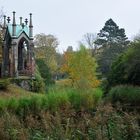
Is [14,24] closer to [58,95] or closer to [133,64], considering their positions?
[58,95]

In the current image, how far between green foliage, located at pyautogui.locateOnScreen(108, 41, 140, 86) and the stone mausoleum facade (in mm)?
22881

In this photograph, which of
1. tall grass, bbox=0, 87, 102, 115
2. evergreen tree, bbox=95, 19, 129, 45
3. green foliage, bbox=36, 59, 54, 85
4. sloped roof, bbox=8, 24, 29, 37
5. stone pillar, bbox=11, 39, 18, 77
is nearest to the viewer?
tall grass, bbox=0, 87, 102, 115

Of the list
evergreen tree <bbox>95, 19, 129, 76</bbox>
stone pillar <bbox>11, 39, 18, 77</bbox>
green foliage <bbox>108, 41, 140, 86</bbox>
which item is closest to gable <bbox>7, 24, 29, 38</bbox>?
stone pillar <bbox>11, 39, 18, 77</bbox>

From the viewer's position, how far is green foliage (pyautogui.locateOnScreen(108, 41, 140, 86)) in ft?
37.3

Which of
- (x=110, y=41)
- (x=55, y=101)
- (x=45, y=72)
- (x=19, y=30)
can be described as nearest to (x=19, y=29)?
(x=19, y=30)

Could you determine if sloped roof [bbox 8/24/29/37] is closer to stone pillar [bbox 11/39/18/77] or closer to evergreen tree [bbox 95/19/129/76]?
stone pillar [bbox 11/39/18/77]

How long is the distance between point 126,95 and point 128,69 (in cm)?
90

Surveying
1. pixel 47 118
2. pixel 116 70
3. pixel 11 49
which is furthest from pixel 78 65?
pixel 47 118

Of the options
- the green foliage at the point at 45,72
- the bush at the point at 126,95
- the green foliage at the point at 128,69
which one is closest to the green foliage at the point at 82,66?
the green foliage at the point at 45,72

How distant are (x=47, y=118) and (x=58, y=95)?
8.69m

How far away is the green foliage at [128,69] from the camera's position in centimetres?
1138

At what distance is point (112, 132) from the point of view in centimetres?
638

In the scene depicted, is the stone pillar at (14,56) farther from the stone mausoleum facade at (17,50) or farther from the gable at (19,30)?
the gable at (19,30)

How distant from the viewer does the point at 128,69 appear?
450 inches
